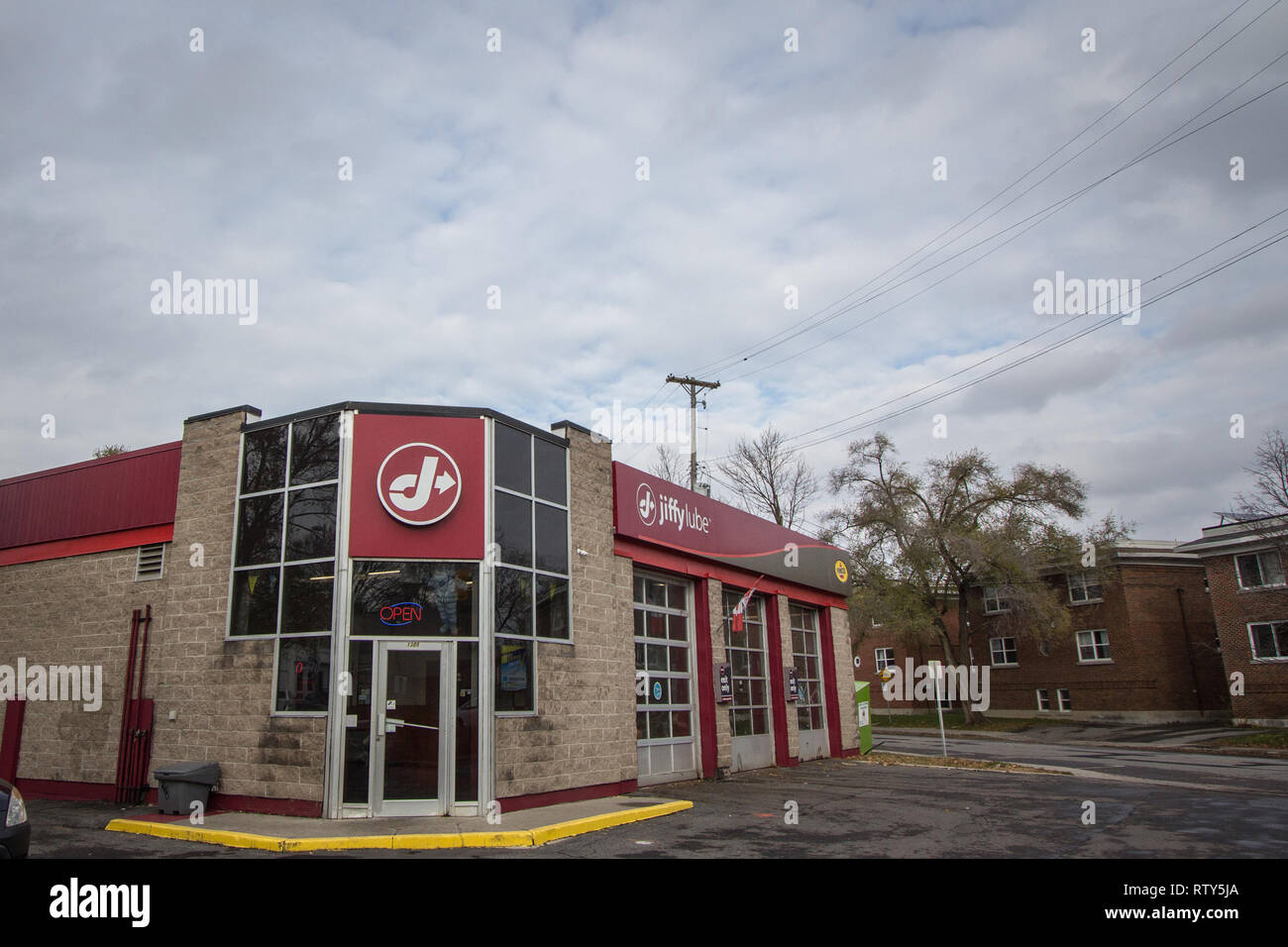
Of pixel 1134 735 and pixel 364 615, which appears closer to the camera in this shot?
pixel 364 615

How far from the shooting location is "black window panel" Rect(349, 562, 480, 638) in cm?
1151

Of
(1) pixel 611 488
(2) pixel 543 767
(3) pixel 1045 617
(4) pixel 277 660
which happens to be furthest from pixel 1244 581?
(4) pixel 277 660

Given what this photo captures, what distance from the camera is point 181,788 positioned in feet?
37.0

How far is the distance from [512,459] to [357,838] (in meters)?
5.74

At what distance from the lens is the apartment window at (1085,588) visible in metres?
37.4

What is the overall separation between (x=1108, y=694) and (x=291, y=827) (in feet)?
120

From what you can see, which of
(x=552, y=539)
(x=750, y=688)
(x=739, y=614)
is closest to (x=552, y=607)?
(x=552, y=539)

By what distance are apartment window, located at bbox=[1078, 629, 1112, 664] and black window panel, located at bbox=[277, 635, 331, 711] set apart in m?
36.1

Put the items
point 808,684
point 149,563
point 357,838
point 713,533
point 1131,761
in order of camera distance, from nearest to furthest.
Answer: point 357,838 < point 149,563 < point 713,533 < point 808,684 < point 1131,761

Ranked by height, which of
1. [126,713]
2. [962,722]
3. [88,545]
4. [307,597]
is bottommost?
[962,722]

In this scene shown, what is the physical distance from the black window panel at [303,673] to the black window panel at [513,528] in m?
2.72

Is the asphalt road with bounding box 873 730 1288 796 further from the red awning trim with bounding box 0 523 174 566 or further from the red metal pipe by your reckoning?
the red awning trim with bounding box 0 523 174 566

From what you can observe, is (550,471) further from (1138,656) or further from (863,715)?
(1138,656)

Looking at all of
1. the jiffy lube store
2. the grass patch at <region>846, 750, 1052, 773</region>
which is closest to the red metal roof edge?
the jiffy lube store
